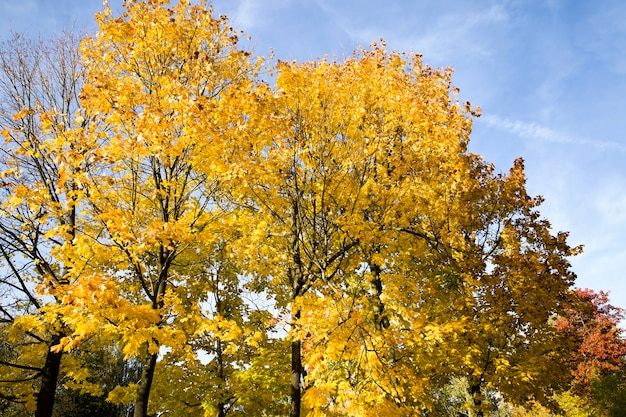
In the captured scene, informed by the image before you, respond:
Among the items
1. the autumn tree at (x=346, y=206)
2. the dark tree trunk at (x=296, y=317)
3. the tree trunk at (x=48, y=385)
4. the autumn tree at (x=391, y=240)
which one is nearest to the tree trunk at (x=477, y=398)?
the autumn tree at (x=391, y=240)

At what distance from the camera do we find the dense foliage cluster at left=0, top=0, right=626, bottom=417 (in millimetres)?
6078

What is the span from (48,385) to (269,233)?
6316mm

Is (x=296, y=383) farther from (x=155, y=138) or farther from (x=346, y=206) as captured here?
(x=155, y=138)

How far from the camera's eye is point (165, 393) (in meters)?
10.6

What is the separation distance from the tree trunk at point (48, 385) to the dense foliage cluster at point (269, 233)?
5 cm

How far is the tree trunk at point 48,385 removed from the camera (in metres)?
8.37

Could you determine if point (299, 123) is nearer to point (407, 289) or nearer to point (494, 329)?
point (407, 289)

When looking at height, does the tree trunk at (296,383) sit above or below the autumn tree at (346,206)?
below

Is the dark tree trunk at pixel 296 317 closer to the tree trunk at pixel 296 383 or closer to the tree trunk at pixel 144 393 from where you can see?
the tree trunk at pixel 296 383

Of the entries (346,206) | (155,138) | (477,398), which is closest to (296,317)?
(346,206)

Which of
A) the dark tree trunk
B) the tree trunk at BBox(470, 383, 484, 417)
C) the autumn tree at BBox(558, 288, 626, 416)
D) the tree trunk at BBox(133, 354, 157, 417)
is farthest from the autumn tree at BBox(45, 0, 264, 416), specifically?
the autumn tree at BBox(558, 288, 626, 416)

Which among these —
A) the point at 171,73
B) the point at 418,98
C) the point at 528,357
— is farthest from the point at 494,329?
the point at 171,73

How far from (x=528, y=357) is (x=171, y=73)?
38.5 feet

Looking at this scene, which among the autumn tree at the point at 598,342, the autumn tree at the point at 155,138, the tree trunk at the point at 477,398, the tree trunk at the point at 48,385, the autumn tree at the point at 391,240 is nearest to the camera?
the autumn tree at the point at 155,138
